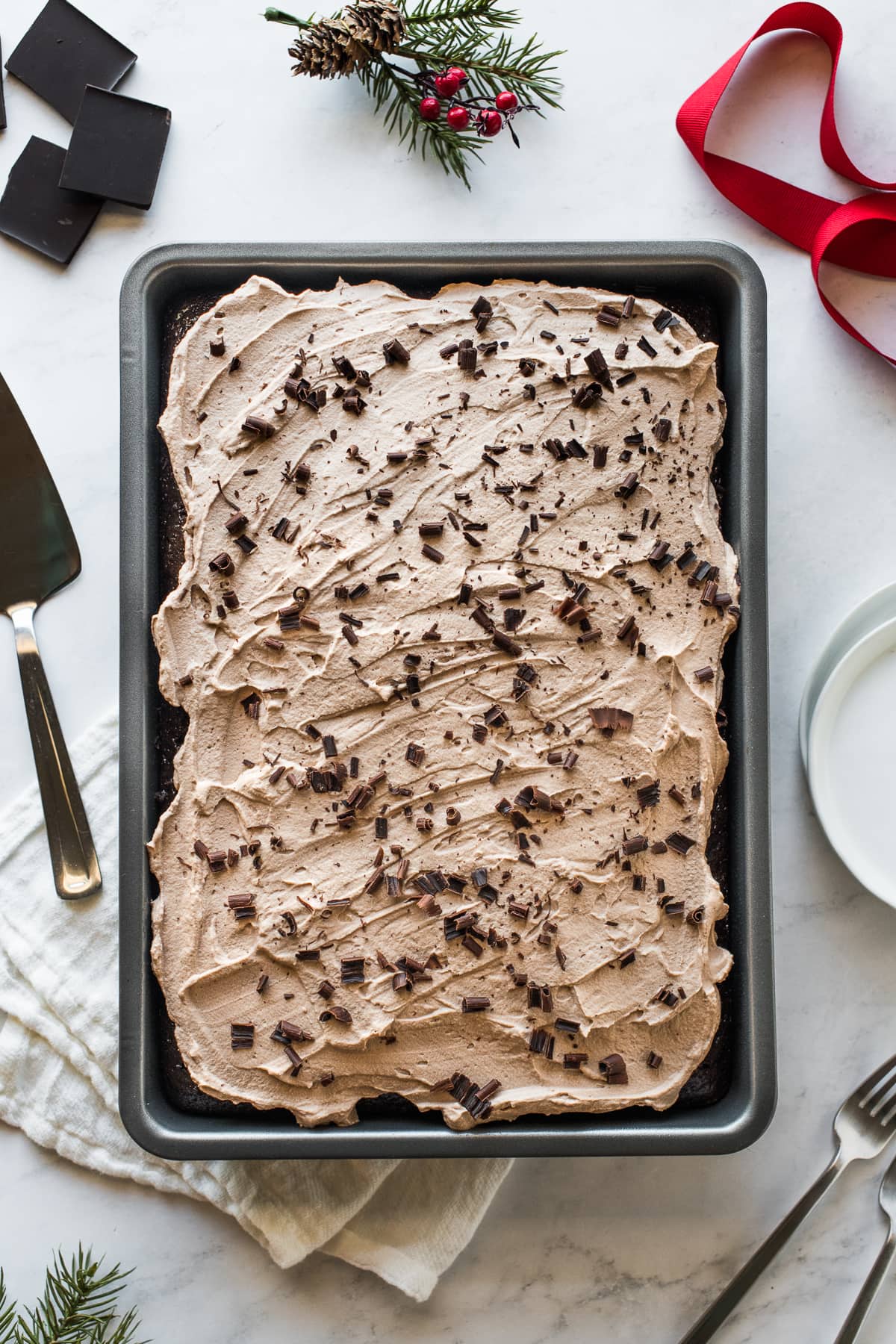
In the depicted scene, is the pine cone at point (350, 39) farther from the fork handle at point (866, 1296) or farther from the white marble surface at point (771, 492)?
the fork handle at point (866, 1296)

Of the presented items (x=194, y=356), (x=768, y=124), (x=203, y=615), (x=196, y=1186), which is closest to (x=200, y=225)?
(x=194, y=356)

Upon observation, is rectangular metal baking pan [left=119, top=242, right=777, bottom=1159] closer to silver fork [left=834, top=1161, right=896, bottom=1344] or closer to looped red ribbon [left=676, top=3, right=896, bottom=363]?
looped red ribbon [left=676, top=3, right=896, bottom=363]

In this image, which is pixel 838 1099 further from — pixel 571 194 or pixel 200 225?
pixel 200 225

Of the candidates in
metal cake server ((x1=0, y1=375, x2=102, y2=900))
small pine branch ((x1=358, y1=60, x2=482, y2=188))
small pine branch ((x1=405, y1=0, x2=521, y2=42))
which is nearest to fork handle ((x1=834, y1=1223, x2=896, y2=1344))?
metal cake server ((x1=0, y1=375, x2=102, y2=900))

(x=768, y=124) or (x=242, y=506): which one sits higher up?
(x=768, y=124)

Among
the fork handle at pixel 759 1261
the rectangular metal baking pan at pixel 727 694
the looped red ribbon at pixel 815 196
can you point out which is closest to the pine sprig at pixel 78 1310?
the rectangular metal baking pan at pixel 727 694

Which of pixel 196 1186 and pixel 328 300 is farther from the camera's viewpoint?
pixel 196 1186
